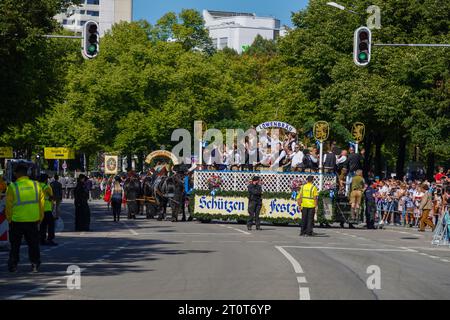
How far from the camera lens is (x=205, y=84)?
83.5m

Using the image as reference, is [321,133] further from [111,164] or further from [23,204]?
[111,164]

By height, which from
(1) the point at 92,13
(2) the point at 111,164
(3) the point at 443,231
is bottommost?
(3) the point at 443,231

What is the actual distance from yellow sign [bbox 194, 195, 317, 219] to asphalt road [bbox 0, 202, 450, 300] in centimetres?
550

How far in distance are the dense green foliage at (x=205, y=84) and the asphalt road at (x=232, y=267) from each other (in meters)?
11.5

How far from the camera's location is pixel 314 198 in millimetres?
32125

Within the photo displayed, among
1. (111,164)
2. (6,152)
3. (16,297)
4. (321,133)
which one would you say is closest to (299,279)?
(16,297)

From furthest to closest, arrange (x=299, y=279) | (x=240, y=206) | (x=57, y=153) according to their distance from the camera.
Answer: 1. (x=57, y=153)
2. (x=240, y=206)
3. (x=299, y=279)

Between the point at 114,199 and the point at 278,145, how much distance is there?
6.71m

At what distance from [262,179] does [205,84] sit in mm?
43404

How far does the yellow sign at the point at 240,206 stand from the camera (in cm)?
4012

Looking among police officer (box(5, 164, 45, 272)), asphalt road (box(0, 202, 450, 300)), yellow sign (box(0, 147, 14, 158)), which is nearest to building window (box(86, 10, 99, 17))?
yellow sign (box(0, 147, 14, 158))

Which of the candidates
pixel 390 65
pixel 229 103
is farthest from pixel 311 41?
pixel 229 103

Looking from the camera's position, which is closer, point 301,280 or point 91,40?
point 301,280

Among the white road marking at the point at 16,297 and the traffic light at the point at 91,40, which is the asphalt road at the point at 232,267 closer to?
the white road marking at the point at 16,297
